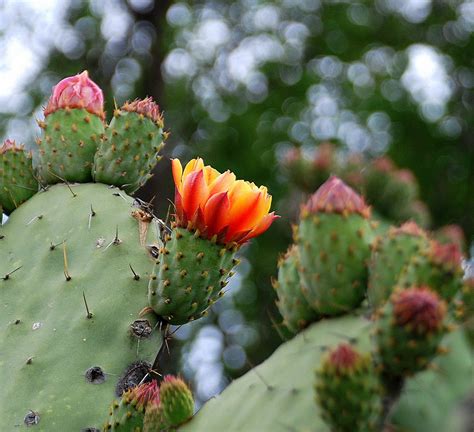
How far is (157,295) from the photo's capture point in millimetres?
1842

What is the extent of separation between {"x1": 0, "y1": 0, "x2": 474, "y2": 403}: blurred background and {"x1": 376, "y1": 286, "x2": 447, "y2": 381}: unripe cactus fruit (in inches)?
426

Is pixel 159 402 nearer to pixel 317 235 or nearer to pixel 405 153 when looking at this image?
pixel 317 235

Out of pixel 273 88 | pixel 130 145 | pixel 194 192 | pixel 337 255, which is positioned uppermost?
pixel 337 255

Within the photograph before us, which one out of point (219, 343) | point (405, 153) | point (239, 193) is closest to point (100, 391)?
point (239, 193)

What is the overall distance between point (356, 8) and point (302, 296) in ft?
47.3

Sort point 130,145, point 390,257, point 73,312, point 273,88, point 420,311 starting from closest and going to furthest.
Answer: point 420,311
point 390,257
point 73,312
point 130,145
point 273,88

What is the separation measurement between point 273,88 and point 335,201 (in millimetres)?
14023

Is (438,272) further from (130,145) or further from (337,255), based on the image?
(130,145)

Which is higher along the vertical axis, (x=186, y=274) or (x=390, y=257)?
(x=390, y=257)

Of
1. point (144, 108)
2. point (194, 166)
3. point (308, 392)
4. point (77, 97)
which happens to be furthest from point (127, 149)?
point (308, 392)

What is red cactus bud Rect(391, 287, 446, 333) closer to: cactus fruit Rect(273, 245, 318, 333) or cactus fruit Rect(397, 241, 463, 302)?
cactus fruit Rect(397, 241, 463, 302)

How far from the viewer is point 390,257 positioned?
4.29 feet

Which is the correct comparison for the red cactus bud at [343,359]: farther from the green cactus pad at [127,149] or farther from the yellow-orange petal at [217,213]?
the green cactus pad at [127,149]

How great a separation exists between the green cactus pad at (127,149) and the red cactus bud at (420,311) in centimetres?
121
